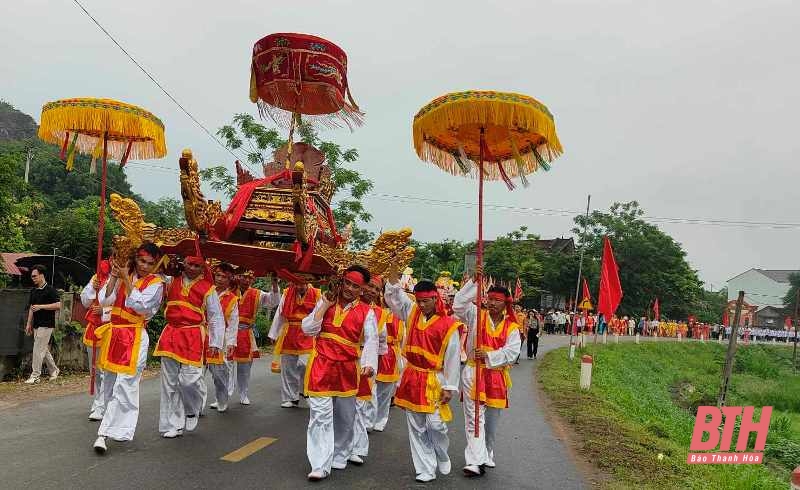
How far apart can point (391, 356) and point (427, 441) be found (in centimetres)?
227

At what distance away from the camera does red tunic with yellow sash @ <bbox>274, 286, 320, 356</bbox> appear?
858 centimetres

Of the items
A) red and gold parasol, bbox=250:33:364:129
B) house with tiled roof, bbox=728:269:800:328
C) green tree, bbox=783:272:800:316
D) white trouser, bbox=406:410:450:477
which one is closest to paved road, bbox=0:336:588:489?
white trouser, bbox=406:410:450:477

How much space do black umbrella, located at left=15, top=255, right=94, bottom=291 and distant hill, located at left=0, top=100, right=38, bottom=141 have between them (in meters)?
48.7

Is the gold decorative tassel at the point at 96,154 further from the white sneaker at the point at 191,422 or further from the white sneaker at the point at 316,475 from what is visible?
the white sneaker at the point at 316,475

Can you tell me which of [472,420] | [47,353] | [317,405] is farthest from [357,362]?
[47,353]

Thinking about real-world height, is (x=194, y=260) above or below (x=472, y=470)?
above

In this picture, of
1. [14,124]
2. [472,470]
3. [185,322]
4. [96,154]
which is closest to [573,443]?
[472,470]

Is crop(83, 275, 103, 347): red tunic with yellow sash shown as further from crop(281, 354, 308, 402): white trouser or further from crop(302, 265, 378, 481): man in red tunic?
crop(302, 265, 378, 481): man in red tunic

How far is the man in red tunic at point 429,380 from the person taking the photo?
18.2 ft

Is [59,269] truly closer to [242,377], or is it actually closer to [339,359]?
[242,377]

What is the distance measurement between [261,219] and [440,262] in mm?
28024

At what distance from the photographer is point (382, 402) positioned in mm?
7883

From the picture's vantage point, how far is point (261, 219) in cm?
684

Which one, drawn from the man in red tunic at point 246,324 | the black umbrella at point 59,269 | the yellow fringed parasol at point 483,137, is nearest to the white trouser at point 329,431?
the yellow fringed parasol at point 483,137
